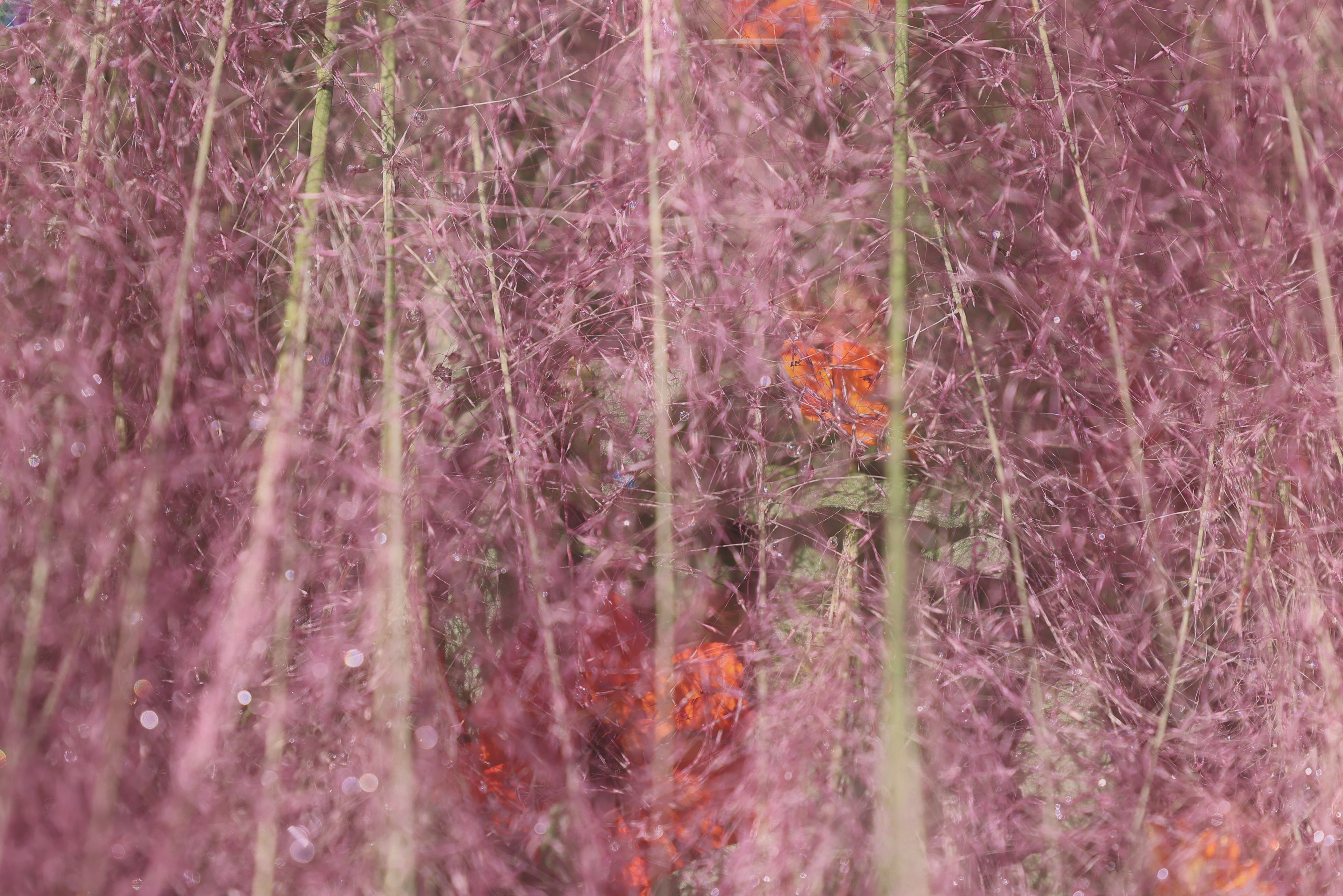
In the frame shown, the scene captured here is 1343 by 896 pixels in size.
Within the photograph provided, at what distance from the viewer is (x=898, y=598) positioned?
0.48 meters

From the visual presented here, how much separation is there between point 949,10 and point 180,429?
1.39ft

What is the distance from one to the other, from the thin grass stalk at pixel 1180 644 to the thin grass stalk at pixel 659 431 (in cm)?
22

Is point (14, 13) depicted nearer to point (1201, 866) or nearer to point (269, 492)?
point (269, 492)

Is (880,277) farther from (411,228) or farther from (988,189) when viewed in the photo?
(411,228)

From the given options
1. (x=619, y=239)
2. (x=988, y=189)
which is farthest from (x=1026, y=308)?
(x=619, y=239)

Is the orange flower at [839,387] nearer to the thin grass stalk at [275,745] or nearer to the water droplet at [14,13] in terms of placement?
the thin grass stalk at [275,745]

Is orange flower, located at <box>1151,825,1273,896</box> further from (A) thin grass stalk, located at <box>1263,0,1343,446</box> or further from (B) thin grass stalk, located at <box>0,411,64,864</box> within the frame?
(B) thin grass stalk, located at <box>0,411,64,864</box>

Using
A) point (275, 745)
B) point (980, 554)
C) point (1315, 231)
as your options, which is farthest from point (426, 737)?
point (1315, 231)

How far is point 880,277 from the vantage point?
50cm

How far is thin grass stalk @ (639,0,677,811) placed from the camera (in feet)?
1.56

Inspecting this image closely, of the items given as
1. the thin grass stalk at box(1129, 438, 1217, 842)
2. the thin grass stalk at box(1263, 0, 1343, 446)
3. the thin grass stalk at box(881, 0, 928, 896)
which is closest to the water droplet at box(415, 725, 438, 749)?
the thin grass stalk at box(881, 0, 928, 896)

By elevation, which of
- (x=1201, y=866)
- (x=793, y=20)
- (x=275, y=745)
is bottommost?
(x=1201, y=866)

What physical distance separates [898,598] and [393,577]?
240 mm

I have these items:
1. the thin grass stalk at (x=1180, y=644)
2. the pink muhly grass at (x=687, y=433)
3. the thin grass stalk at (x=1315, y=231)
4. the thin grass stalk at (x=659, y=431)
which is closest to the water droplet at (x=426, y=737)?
the pink muhly grass at (x=687, y=433)
